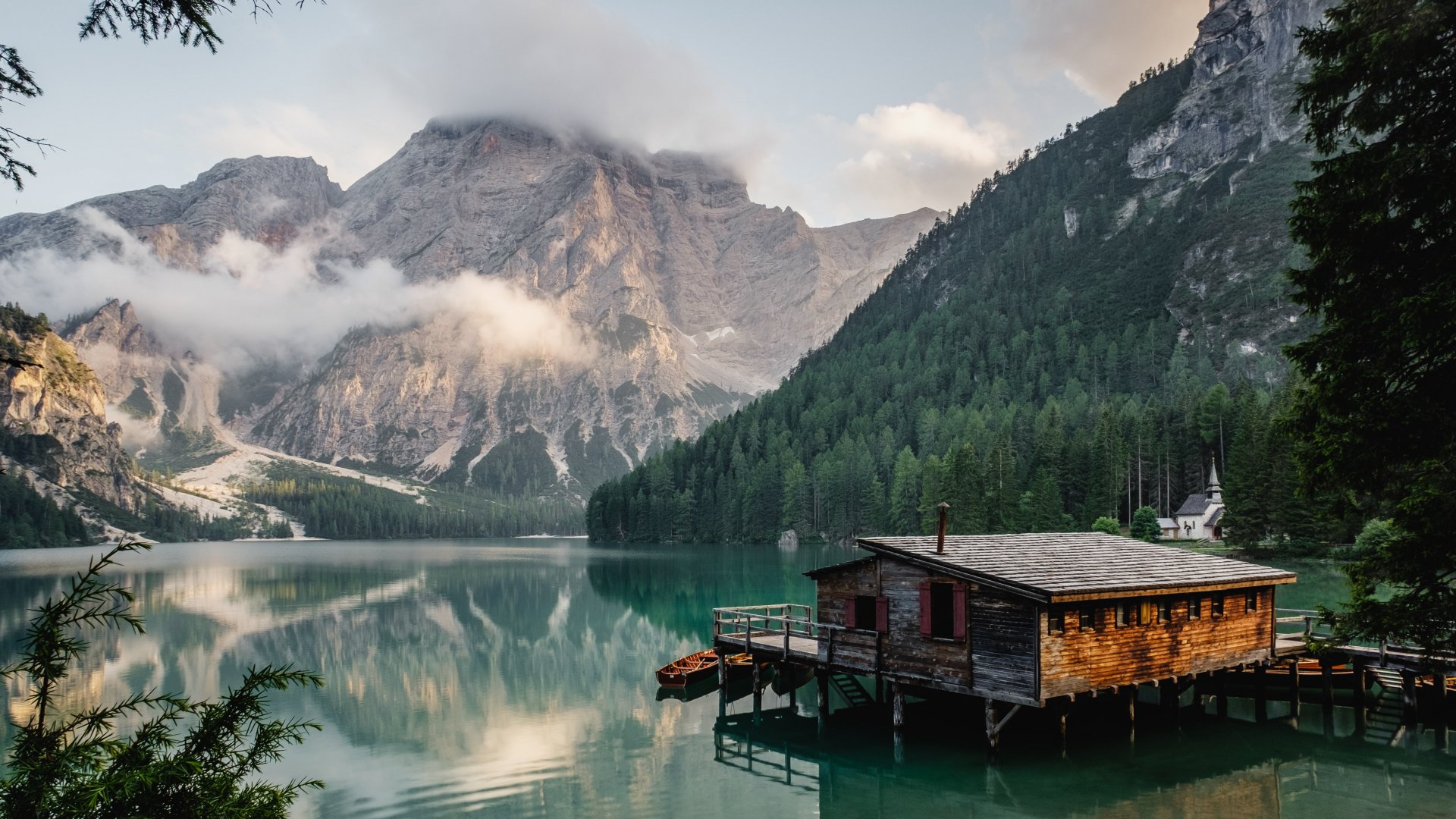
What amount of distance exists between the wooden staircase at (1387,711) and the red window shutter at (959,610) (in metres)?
15.7

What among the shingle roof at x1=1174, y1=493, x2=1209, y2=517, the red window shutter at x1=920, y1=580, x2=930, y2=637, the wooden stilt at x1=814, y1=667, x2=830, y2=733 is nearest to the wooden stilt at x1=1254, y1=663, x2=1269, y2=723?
the red window shutter at x1=920, y1=580, x2=930, y2=637

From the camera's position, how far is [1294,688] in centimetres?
3650

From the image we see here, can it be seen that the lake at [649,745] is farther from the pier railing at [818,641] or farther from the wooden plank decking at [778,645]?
the pier railing at [818,641]

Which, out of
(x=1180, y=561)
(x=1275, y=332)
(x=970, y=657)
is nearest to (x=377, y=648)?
(x=970, y=657)

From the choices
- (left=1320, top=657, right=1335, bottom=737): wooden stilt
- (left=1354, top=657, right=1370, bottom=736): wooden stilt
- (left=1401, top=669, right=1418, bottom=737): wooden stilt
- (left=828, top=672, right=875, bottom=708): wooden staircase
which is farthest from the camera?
(left=828, top=672, right=875, bottom=708): wooden staircase

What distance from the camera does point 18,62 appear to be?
9.26m

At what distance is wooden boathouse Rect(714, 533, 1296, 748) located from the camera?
28.5 m

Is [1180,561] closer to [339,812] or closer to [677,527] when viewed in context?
[339,812]

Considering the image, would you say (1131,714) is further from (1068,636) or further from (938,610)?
(938,610)

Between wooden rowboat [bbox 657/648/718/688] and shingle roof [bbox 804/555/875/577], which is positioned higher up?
shingle roof [bbox 804/555/875/577]

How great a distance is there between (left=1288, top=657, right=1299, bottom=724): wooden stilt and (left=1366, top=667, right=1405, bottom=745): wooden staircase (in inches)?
96.7

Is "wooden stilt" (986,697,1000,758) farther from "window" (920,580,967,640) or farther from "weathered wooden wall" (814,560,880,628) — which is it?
"weathered wooden wall" (814,560,880,628)

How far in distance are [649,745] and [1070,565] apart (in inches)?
670

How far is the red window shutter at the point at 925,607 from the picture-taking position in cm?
3119
